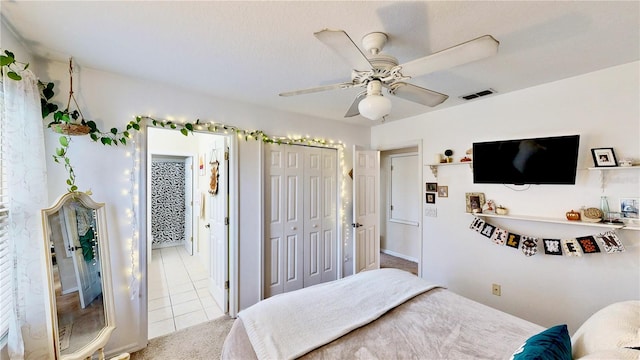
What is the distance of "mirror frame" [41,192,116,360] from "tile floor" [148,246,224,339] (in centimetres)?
64

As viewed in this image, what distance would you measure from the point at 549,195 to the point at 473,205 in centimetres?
64

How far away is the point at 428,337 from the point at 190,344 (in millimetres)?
2143

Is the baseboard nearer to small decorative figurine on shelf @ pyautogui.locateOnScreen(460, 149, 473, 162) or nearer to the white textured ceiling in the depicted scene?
small decorative figurine on shelf @ pyautogui.locateOnScreen(460, 149, 473, 162)

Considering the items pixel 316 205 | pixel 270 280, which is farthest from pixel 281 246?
pixel 316 205

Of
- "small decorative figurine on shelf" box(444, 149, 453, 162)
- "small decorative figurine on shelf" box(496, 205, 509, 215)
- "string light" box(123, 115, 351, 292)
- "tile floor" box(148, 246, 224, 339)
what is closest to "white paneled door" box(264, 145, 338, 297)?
"string light" box(123, 115, 351, 292)

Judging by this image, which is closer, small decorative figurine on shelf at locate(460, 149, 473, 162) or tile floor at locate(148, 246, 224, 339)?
tile floor at locate(148, 246, 224, 339)

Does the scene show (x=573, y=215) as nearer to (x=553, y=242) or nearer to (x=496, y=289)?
(x=553, y=242)

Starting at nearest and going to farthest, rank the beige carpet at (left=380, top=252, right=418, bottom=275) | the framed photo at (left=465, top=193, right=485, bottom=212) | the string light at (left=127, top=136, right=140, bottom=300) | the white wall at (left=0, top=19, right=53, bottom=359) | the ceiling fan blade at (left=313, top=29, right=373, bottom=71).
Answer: the ceiling fan blade at (left=313, top=29, right=373, bottom=71) < the white wall at (left=0, top=19, right=53, bottom=359) < the string light at (left=127, top=136, right=140, bottom=300) < the framed photo at (left=465, top=193, right=485, bottom=212) < the beige carpet at (left=380, top=252, right=418, bottom=275)

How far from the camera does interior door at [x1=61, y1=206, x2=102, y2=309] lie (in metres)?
1.83

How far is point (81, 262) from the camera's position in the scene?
6.16 feet

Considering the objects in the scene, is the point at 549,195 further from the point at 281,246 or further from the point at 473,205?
the point at 281,246

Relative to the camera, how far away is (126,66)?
2021mm

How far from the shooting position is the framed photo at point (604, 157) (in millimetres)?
1978

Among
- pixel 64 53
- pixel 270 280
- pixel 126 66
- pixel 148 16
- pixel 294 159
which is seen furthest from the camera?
pixel 294 159
